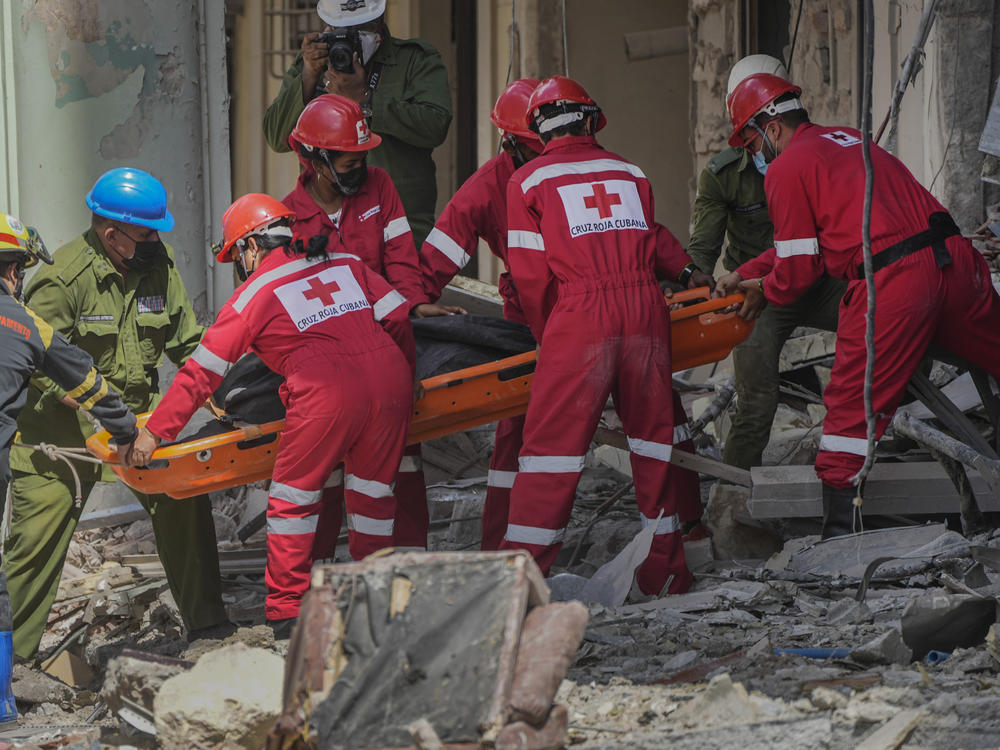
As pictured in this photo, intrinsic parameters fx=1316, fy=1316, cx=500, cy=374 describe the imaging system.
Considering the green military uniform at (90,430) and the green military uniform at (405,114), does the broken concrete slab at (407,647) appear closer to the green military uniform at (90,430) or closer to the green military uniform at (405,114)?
the green military uniform at (90,430)

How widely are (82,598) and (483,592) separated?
13.5 ft

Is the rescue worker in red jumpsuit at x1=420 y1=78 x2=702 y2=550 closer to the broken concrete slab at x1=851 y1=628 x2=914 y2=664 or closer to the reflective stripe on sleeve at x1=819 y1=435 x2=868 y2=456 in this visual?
the reflective stripe on sleeve at x1=819 y1=435 x2=868 y2=456

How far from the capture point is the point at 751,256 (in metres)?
6.46

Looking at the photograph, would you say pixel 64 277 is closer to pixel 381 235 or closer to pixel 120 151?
pixel 381 235

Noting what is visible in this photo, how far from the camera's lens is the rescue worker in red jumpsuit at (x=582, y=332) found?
4.90 meters

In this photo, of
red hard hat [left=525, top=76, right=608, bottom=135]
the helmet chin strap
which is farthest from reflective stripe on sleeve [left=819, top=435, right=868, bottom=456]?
red hard hat [left=525, top=76, right=608, bottom=135]

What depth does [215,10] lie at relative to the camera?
296 inches

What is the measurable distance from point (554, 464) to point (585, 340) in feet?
1.57

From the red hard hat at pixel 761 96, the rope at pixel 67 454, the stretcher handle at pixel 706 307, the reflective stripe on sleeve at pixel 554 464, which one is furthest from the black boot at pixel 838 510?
the rope at pixel 67 454

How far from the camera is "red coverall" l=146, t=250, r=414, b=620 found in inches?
187

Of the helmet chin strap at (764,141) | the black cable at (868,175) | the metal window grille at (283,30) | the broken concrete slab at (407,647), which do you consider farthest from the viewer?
the metal window grille at (283,30)

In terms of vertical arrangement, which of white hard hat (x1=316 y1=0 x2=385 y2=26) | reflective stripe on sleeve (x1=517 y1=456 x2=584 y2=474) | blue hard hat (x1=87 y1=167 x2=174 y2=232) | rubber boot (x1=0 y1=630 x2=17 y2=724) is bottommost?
rubber boot (x1=0 y1=630 x2=17 y2=724)

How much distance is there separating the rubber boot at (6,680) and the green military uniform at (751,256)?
11.1ft

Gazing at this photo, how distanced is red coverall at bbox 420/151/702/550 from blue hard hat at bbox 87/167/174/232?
114 cm
